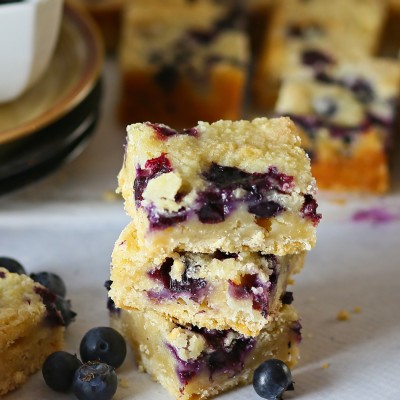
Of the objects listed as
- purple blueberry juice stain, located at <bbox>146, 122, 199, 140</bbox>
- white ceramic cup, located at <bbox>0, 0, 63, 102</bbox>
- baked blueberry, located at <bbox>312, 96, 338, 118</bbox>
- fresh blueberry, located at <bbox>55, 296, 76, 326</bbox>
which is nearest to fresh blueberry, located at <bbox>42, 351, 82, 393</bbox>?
fresh blueberry, located at <bbox>55, 296, 76, 326</bbox>

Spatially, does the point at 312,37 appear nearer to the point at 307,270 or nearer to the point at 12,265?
the point at 307,270

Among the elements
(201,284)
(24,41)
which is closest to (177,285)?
(201,284)

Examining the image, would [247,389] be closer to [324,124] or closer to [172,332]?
[172,332]

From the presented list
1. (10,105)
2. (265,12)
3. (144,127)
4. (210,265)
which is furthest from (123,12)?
(210,265)

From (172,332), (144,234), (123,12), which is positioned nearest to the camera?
(144,234)

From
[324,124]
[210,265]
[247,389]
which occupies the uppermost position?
[210,265]

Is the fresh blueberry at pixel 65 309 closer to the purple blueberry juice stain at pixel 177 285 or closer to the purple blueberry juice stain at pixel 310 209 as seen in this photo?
the purple blueberry juice stain at pixel 177 285

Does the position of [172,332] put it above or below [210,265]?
below
